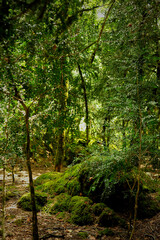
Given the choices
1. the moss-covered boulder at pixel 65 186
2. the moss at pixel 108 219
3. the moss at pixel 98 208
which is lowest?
the moss at pixel 108 219

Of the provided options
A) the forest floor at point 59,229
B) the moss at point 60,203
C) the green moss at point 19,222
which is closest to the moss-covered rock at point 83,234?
the forest floor at point 59,229

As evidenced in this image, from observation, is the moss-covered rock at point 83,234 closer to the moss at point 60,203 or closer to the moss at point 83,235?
the moss at point 83,235

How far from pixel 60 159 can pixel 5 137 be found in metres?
5.20

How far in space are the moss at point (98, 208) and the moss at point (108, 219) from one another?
221mm

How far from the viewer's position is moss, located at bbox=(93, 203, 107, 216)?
14.9ft

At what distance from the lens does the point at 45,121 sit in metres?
4.15

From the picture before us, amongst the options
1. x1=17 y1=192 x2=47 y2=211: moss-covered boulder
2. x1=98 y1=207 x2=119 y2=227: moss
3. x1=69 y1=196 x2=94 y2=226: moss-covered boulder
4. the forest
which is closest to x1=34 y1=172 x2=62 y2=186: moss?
the forest

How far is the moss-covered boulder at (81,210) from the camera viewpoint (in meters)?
4.36

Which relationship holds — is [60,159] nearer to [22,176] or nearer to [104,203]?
[22,176]

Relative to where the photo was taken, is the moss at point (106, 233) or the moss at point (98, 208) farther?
the moss at point (98, 208)

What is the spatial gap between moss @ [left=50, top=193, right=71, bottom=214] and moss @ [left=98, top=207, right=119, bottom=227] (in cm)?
131

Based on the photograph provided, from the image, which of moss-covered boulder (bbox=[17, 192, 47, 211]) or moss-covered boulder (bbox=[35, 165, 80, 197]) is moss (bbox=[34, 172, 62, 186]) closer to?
moss-covered boulder (bbox=[35, 165, 80, 197])

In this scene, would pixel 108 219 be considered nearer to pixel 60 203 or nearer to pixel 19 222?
pixel 60 203

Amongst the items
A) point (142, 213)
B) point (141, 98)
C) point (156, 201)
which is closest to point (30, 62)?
point (141, 98)
